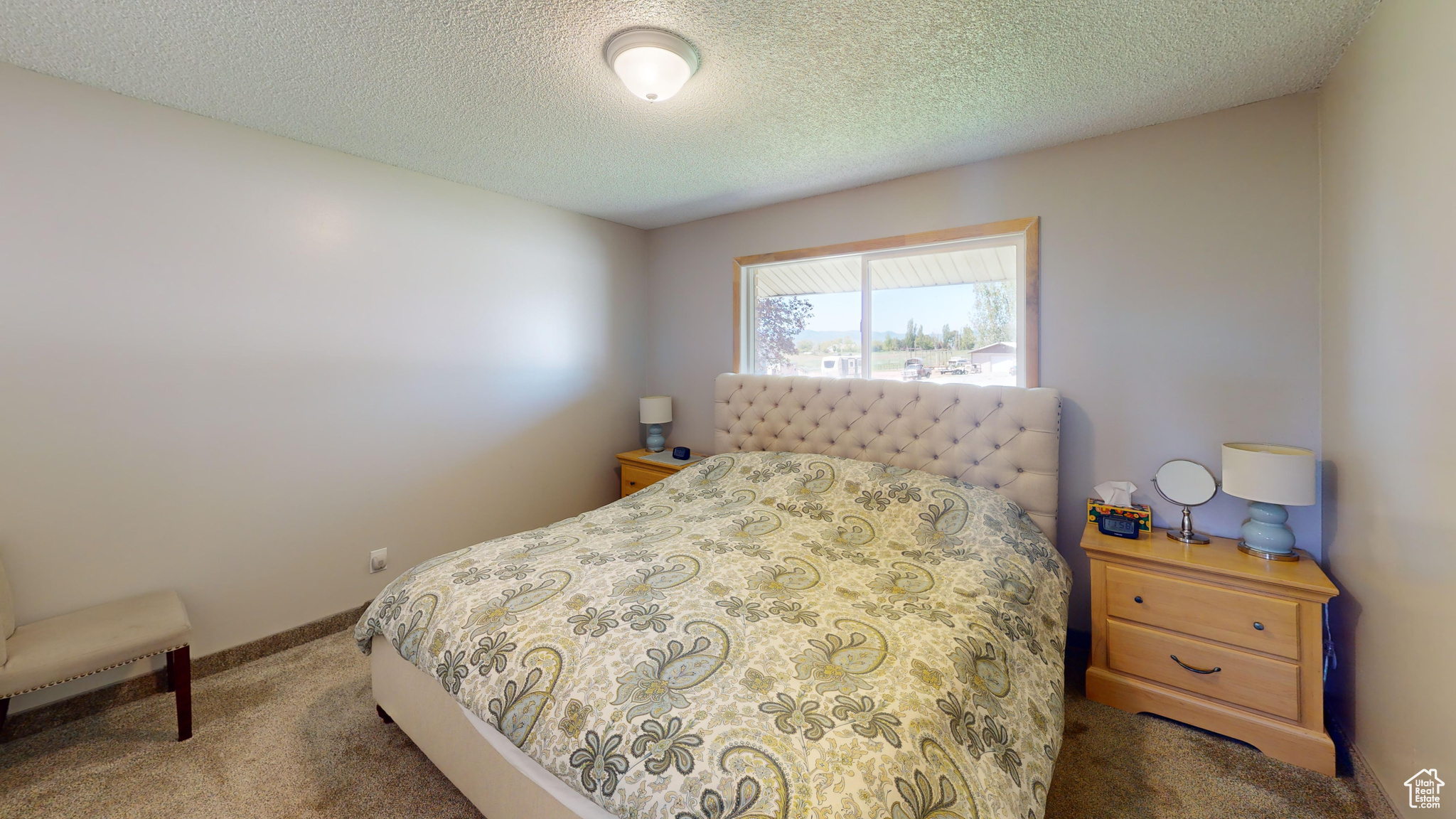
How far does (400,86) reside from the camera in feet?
Result: 6.50

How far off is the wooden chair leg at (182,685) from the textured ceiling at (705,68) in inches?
82.0

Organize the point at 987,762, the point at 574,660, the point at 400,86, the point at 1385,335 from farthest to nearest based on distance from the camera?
the point at 400,86
the point at 1385,335
the point at 574,660
the point at 987,762

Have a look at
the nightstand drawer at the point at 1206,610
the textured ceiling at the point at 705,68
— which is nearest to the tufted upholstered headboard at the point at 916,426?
the nightstand drawer at the point at 1206,610

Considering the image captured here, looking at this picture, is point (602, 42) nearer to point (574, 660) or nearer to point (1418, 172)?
point (574, 660)

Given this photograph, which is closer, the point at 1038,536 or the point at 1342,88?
the point at 1342,88

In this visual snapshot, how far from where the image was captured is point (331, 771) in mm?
1798

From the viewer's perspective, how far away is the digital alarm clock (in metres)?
2.19

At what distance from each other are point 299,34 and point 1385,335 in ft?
11.2

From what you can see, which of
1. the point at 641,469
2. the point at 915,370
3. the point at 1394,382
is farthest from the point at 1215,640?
the point at 641,469

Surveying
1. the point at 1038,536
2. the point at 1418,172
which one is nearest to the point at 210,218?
the point at 1038,536

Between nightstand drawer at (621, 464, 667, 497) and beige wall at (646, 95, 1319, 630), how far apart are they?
7.44 feet

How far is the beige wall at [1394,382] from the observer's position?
1.29 meters

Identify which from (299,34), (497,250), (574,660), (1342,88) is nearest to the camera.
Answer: (574,660)

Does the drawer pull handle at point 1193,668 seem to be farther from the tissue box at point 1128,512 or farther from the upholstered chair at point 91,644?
the upholstered chair at point 91,644
